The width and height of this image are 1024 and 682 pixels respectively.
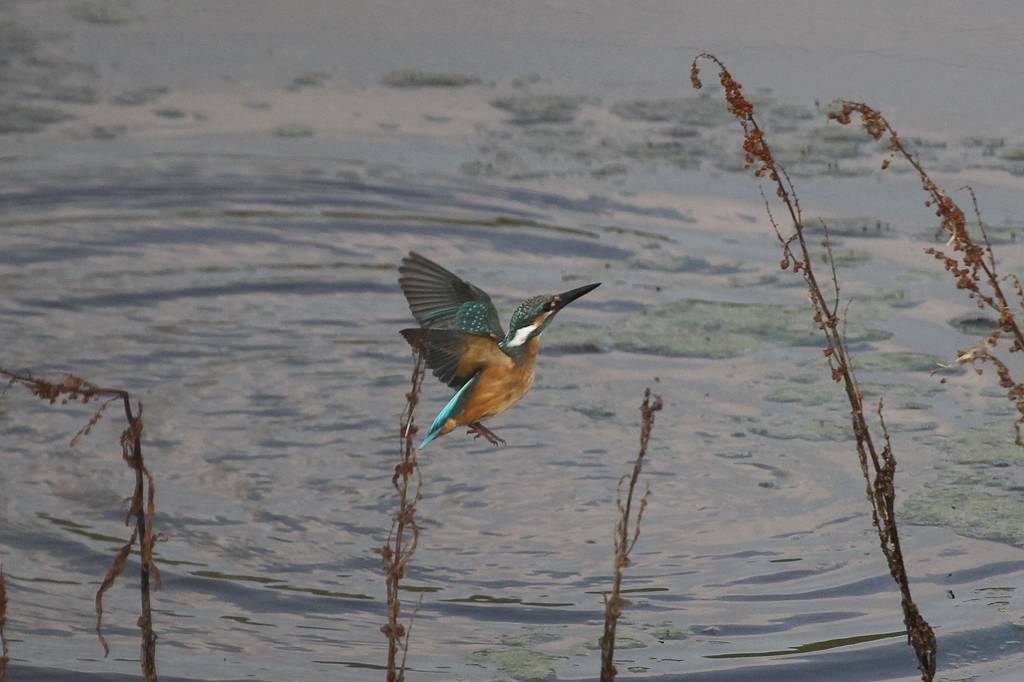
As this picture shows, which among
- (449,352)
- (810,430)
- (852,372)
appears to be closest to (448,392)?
(810,430)

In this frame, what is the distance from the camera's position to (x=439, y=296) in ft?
15.5

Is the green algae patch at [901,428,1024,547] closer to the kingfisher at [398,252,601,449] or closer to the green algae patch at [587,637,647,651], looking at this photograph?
the green algae patch at [587,637,647,651]

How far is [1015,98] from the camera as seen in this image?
10398 millimetres

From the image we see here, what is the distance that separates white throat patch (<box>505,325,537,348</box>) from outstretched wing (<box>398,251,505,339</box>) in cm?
21

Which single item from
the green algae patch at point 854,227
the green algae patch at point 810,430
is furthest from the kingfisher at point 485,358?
the green algae patch at point 854,227

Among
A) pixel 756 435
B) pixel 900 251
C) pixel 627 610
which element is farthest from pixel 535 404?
pixel 900 251

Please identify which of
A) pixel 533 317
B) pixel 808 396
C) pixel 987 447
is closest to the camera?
pixel 533 317

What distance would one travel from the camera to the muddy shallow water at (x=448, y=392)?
5574mm

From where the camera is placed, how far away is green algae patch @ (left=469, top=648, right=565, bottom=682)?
16.9ft

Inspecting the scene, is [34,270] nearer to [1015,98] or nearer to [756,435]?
[756,435]

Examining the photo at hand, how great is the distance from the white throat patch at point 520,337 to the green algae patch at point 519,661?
1230 millimetres

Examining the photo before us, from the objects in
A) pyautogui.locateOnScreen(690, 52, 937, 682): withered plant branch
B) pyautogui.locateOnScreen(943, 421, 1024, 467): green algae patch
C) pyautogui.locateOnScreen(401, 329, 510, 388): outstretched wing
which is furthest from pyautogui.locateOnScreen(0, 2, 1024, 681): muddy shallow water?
pyautogui.locateOnScreen(690, 52, 937, 682): withered plant branch

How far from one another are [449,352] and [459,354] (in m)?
0.04

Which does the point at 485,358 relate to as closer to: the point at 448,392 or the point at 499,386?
the point at 499,386
